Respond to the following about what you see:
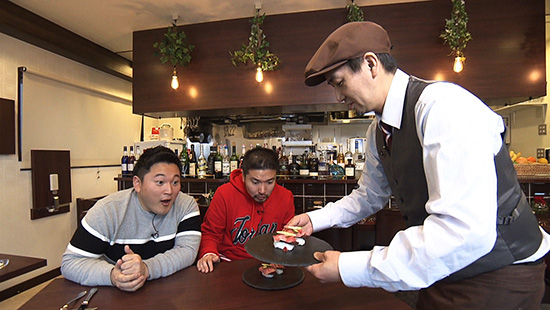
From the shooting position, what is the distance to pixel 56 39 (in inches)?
146

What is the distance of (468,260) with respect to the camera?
779 millimetres

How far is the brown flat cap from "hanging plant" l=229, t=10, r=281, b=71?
2.33m

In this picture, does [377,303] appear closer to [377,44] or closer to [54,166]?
[377,44]

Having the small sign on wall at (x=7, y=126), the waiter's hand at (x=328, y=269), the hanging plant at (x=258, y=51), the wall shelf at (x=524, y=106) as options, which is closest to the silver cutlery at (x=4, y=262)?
the waiter's hand at (x=328, y=269)

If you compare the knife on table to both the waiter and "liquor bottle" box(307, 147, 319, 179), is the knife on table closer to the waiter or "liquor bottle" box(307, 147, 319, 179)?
the waiter

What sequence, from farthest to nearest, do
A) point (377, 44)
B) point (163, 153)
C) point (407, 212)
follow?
1. point (163, 153)
2. point (407, 212)
3. point (377, 44)

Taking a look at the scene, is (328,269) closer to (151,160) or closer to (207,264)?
(207,264)

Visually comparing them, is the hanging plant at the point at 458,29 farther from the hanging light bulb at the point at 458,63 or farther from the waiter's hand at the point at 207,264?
the waiter's hand at the point at 207,264

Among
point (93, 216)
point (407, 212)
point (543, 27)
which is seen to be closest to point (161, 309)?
point (93, 216)

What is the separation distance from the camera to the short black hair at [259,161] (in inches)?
76.7

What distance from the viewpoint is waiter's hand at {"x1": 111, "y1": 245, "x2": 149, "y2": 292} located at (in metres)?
1.17

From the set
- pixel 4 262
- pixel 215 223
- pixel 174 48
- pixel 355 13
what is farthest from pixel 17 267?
pixel 355 13

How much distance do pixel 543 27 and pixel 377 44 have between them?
317 cm

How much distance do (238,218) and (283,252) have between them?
0.88m
